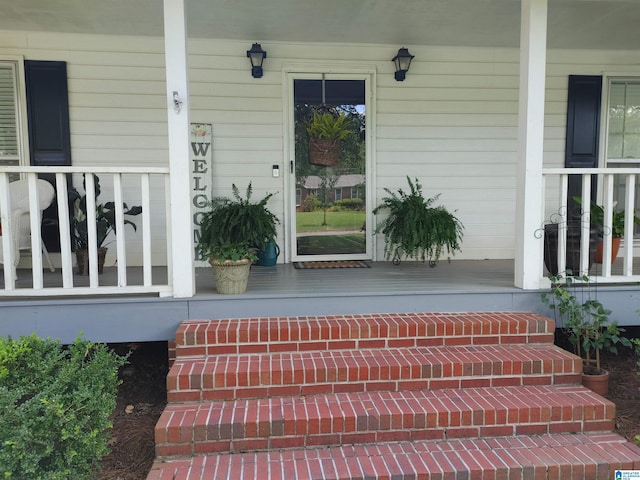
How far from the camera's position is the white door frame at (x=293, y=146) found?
4641mm

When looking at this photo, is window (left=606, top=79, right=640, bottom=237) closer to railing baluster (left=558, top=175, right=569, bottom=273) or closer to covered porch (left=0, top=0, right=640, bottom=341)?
covered porch (left=0, top=0, right=640, bottom=341)

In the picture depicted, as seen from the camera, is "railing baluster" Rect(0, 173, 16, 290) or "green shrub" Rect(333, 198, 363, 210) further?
"green shrub" Rect(333, 198, 363, 210)

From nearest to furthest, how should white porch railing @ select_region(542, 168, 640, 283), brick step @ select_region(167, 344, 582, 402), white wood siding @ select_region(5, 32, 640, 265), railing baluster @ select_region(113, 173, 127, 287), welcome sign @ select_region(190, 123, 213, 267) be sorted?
brick step @ select_region(167, 344, 582, 402), railing baluster @ select_region(113, 173, 127, 287), white porch railing @ select_region(542, 168, 640, 283), white wood siding @ select_region(5, 32, 640, 265), welcome sign @ select_region(190, 123, 213, 267)

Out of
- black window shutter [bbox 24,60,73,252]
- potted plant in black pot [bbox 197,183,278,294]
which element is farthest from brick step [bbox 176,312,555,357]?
black window shutter [bbox 24,60,73,252]

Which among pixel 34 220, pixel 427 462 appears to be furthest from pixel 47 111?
pixel 427 462

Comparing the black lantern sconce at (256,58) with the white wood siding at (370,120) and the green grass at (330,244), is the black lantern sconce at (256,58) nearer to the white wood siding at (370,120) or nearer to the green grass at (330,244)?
the white wood siding at (370,120)

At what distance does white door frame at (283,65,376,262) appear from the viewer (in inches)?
183

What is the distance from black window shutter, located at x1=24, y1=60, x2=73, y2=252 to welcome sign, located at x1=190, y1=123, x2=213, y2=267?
1.16 m

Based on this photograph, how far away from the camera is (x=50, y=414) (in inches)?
74.9

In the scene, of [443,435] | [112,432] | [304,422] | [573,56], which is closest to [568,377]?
[443,435]

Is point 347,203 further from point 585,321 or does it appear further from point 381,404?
point 381,404

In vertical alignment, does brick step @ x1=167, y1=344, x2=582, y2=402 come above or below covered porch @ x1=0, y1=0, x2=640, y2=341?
below

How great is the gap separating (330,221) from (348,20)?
1.92 metres

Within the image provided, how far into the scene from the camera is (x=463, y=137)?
490 cm
